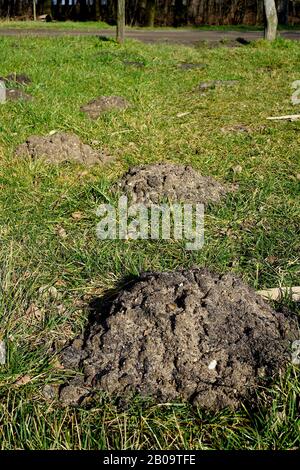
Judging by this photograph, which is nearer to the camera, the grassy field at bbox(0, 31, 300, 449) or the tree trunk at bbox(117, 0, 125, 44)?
the grassy field at bbox(0, 31, 300, 449)

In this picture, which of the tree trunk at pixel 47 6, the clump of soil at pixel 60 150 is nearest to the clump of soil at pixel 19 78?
the clump of soil at pixel 60 150

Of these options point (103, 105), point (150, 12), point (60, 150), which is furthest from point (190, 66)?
point (150, 12)

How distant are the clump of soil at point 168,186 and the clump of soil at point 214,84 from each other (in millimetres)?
3999

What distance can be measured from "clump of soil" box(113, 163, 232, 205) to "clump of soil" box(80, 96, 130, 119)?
231 cm

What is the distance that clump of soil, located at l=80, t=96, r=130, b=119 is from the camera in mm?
6441

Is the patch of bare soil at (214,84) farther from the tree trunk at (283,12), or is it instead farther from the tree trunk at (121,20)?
the tree trunk at (283,12)

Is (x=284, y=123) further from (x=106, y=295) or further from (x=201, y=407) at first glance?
(x=201, y=407)

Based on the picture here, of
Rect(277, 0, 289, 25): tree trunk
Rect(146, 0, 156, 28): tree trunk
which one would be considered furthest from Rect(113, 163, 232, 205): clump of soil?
Rect(277, 0, 289, 25): tree trunk

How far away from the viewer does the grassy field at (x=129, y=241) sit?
2.15 metres

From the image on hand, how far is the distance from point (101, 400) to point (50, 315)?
672 millimetres

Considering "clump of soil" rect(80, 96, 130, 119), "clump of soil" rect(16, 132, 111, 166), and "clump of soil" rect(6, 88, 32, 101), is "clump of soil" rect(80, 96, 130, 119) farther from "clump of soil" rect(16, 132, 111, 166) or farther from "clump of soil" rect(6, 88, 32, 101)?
"clump of soil" rect(16, 132, 111, 166)

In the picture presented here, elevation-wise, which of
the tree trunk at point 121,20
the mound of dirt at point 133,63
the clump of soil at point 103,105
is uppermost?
the tree trunk at point 121,20

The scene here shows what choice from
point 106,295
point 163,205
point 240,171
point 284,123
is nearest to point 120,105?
point 284,123

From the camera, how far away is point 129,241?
11.8ft
